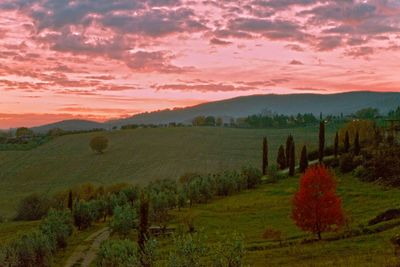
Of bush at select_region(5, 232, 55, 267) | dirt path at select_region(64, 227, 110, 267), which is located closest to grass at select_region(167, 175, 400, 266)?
dirt path at select_region(64, 227, 110, 267)

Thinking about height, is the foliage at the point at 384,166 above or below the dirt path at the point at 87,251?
above

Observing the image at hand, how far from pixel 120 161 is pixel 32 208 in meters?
58.2

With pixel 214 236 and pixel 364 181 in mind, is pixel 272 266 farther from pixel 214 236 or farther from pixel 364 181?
pixel 364 181

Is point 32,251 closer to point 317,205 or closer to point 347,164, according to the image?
point 317,205

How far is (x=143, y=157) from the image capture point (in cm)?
17112

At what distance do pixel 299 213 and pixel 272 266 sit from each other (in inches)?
558

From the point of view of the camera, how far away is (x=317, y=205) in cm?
5222

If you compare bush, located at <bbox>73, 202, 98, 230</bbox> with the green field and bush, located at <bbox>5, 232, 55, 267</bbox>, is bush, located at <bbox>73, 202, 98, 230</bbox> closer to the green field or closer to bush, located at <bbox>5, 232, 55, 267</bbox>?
bush, located at <bbox>5, 232, 55, 267</bbox>

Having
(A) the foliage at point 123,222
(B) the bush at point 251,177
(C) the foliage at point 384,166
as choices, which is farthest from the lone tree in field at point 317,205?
(B) the bush at point 251,177

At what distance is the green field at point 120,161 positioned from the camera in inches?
5630

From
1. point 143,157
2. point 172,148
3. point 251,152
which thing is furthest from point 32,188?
point 251,152

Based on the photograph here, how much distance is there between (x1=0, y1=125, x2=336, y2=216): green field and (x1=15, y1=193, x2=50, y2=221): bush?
6386 millimetres

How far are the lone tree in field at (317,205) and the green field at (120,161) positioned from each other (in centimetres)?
8362

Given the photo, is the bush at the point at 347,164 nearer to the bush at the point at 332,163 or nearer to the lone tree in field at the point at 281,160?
the bush at the point at 332,163
